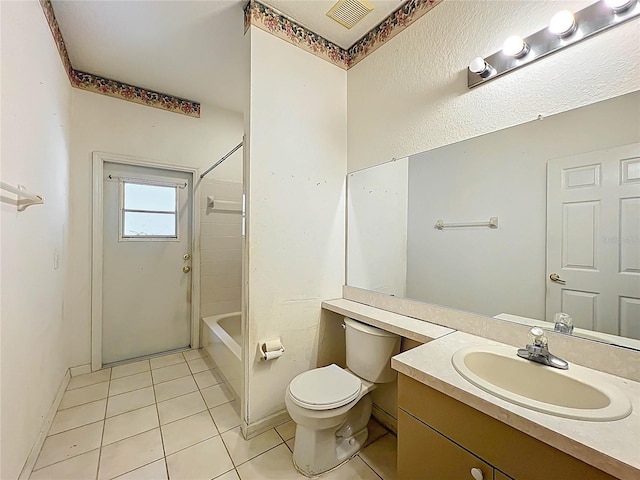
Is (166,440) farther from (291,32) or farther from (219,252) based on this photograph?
(291,32)

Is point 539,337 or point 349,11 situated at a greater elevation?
point 349,11

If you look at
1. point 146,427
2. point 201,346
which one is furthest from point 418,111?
point 201,346

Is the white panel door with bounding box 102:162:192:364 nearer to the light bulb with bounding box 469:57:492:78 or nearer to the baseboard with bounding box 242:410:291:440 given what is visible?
the baseboard with bounding box 242:410:291:440

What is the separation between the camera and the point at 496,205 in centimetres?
137

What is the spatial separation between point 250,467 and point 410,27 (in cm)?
269

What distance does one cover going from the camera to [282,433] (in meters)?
1.71

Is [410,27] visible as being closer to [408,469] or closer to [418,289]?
[418,289]

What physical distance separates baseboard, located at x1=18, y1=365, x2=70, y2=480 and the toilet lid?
1.33 metres

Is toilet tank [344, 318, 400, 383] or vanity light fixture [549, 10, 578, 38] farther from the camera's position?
toilet tank [344, 318, 400, 383]

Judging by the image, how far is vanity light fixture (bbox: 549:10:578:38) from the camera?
3.39 feet

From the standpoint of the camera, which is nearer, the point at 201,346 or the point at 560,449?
the point at 560,449

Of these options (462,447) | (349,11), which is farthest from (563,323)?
(349,11)

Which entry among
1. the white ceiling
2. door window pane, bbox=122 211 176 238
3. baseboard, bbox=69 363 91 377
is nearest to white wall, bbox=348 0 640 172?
the white ceiling

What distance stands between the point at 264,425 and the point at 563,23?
2485 mm
